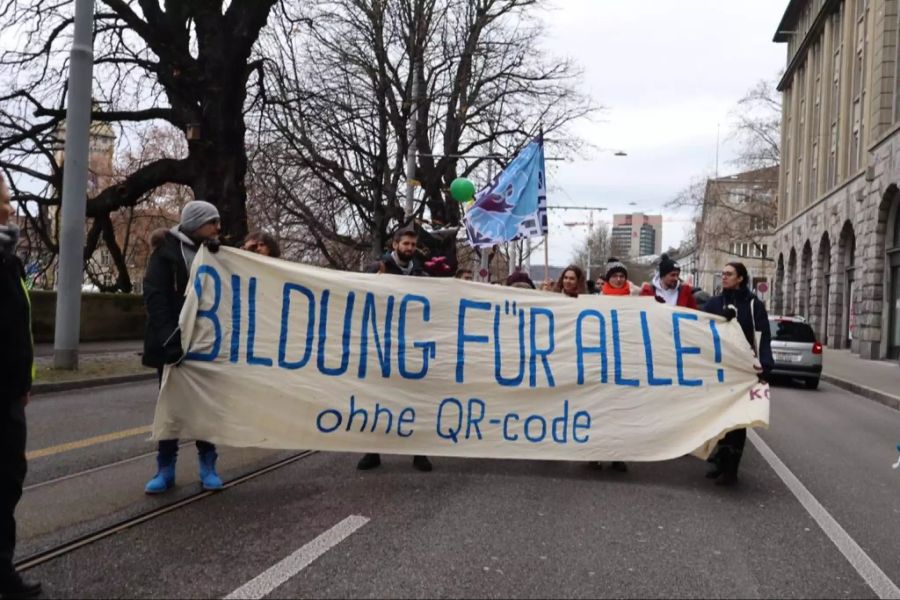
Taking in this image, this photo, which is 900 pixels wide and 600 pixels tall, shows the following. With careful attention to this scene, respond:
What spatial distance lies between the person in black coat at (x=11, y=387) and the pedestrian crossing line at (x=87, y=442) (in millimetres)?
2985

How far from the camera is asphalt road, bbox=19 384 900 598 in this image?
3826 mm

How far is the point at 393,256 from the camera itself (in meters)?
6.72

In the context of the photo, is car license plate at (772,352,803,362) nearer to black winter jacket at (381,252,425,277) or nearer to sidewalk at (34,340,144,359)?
black winter jacket at (381,252,425,277)

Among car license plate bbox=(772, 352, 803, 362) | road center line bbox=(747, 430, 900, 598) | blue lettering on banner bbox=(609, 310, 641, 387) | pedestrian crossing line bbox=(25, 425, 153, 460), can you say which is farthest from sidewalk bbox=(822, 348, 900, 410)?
pedestrian crossing line bbox=(25, 425, 153, 460)

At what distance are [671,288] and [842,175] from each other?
29417 millimetres

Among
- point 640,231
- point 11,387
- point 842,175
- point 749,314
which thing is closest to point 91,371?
point 11,387

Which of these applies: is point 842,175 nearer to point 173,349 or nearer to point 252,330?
point 252,330

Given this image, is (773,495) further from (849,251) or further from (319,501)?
(849,251)

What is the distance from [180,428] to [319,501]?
1.10 meters

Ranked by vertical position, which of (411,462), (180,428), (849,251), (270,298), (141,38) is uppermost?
(141,38)

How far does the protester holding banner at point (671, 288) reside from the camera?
6.96 metres

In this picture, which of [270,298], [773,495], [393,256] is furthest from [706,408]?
[270,298]

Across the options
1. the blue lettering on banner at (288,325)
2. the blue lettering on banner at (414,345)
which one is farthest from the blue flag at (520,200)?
the blue lettering on banner at (288,325)

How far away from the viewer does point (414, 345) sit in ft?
20.0
